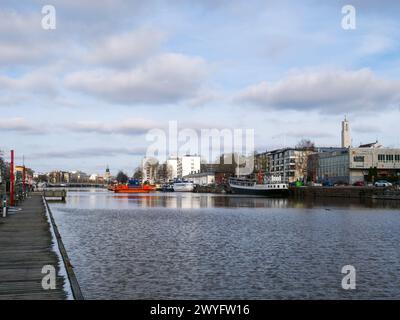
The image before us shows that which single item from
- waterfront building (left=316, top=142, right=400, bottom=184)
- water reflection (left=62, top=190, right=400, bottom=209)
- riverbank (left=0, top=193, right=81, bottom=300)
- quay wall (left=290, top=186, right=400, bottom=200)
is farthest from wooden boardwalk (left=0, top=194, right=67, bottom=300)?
waterfront building (left=316, top=142, right=400, bottom=184)

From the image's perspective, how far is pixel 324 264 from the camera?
24.5m

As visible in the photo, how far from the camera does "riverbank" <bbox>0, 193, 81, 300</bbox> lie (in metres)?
16.1

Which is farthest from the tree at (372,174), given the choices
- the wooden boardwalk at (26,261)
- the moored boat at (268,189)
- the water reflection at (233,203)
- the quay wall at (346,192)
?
the wooden boardwalk at (26,261)

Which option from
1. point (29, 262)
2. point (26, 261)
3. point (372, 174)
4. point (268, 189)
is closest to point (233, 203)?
point (268, 189)

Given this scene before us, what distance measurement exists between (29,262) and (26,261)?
310 millimetres

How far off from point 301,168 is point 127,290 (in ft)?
597

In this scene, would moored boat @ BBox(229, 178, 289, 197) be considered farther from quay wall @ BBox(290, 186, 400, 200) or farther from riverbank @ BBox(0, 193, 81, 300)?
riverbank @ BBox(0, 193, 81, 300)

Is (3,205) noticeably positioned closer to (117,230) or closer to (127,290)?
(117,230)

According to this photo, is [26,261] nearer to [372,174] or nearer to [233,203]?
[233,203]

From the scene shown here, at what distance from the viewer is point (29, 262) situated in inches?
848

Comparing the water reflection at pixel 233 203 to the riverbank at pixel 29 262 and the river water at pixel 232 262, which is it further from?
the riverbank at pixel 29 262
